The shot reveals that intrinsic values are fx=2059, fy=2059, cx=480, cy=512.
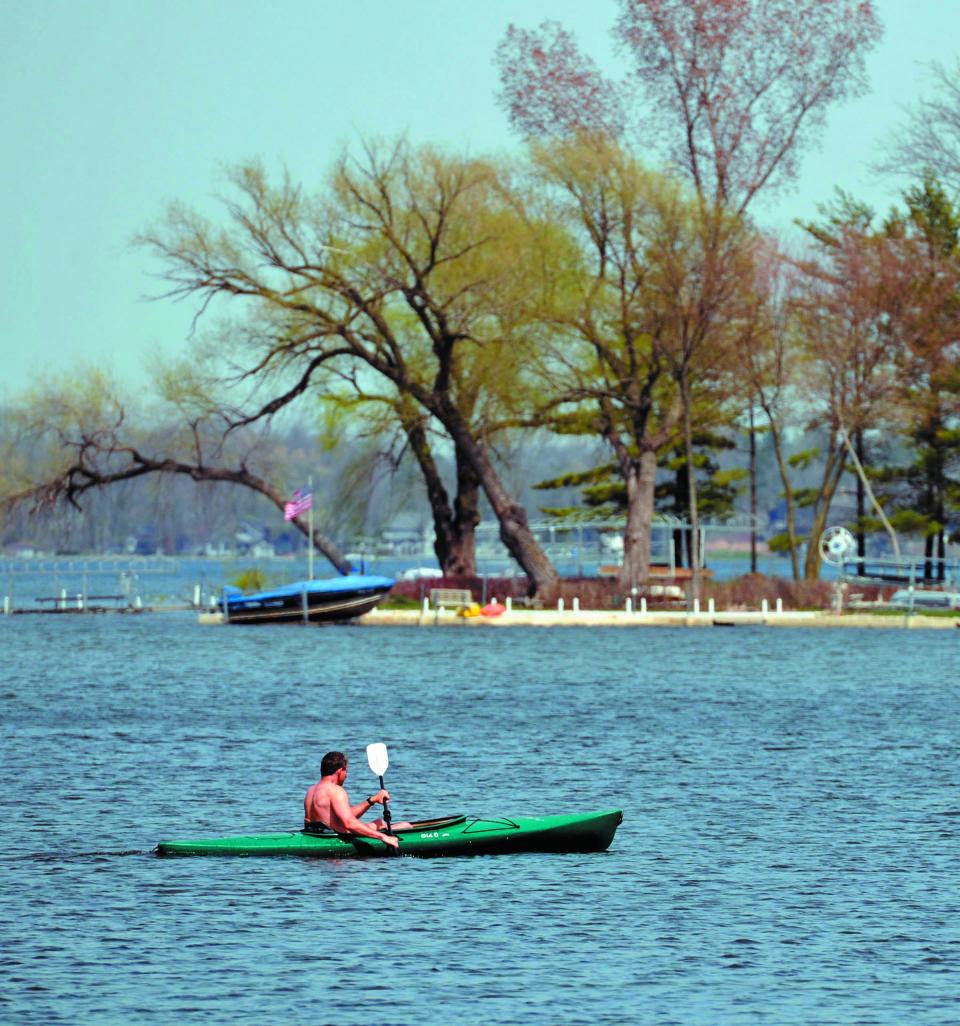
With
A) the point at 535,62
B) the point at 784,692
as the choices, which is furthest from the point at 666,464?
the point at 784,692

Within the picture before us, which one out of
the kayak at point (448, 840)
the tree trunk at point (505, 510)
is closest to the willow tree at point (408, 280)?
the tree trunk at point (505, 510)

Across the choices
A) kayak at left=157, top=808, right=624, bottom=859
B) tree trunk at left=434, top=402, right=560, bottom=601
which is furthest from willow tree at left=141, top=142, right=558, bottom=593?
kayak at left=157, top=808, right=624, bottom=859

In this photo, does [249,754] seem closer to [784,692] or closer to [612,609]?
[784,692]

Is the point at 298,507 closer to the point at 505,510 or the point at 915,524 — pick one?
the point at 505,510

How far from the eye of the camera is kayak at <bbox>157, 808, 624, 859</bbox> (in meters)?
23.7

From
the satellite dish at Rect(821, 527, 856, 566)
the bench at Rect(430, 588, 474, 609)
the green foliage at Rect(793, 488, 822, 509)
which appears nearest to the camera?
the satellite dish at Rect(821, 527, 856, 566)

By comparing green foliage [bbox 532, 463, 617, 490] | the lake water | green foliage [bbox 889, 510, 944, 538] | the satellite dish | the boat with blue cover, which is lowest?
the lake water

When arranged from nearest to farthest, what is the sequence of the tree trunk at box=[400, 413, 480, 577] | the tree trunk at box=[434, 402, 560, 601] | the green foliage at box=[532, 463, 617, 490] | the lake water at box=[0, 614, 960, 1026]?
1. the lake water at box=[0, 614, 960, 1026]
2. the tree trunk at box=[434, 402, 560, 601]
3. the tree trunk at box=[400, 413, 480, 577]
4. the green foliage at box=[532, 463, 617, 490]

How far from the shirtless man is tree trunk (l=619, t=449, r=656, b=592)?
54.0m

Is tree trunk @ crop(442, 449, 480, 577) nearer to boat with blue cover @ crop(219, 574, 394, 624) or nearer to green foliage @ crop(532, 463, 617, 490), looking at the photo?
boat with blue cover @ crop(219, 574, 394, 624)

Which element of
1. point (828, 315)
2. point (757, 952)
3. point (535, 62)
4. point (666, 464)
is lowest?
point (757, 952)

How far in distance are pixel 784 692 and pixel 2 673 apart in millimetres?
22893

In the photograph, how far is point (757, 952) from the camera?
19562 mm

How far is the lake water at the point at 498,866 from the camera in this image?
17969 millimetres
